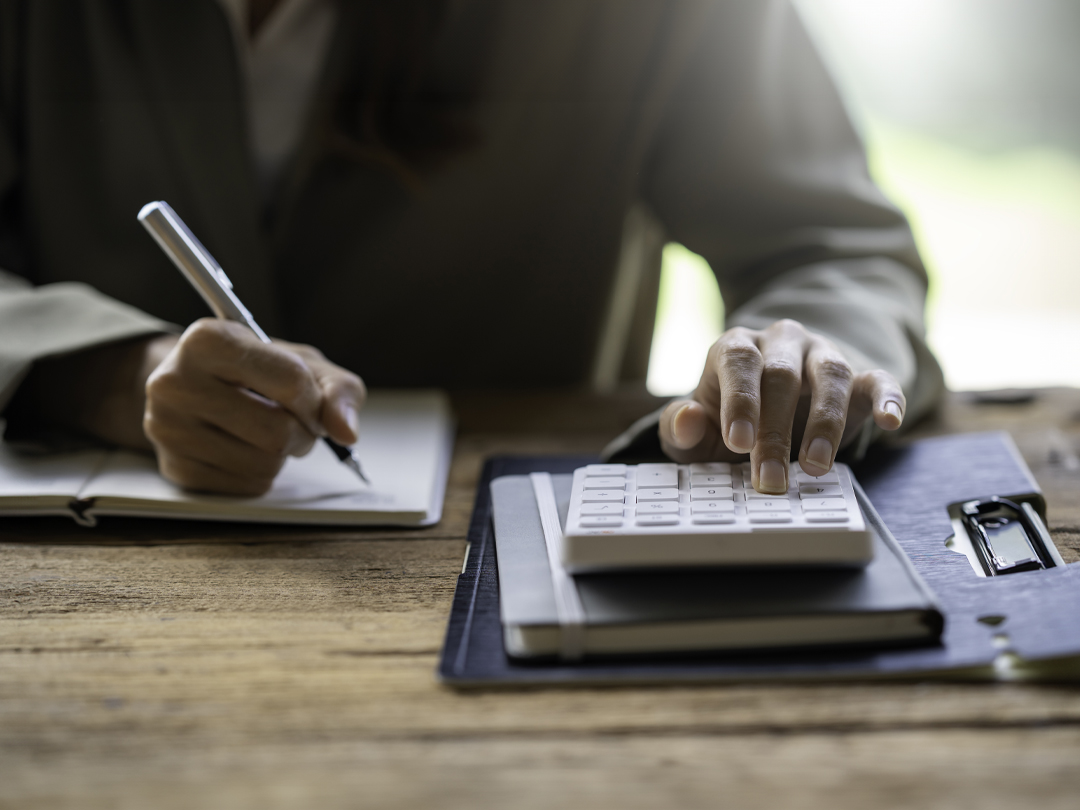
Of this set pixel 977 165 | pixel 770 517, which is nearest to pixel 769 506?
pixel 770 517

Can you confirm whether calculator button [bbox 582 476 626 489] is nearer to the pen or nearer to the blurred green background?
the pen

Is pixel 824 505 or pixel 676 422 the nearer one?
pixel 824 505

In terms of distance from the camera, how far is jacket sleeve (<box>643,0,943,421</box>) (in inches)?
31.6

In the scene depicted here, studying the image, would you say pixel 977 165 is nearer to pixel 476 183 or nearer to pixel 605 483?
pixel 476 183

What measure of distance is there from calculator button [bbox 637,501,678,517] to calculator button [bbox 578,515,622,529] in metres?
0.01

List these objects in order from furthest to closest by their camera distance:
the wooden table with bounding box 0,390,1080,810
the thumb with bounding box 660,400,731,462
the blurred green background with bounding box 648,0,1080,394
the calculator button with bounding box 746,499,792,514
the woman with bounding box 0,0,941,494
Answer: the blurred green background with bounding box 648,0,1080,394 → the woman with bounding box 0,0,941,494 → the thumb with bounding box 660,400,731,462 → the calculator button with bounding box 746,499,792,514 → the wooden table with bounding box 0,390,1080,810

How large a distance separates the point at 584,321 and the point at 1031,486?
1.95 ft

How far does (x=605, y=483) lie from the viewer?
0.46m

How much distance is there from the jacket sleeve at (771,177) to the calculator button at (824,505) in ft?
1.17

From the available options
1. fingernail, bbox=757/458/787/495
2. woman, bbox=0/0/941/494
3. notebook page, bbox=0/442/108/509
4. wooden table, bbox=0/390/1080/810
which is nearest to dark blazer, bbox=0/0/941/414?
woman, bbox=0/0/941/494

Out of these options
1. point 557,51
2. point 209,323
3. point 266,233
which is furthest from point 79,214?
point 557,51

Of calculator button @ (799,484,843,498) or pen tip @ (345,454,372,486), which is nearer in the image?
calculator button @ (799,484,843,498)

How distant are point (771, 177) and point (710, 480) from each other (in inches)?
21.0

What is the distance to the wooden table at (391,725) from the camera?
297 mm
